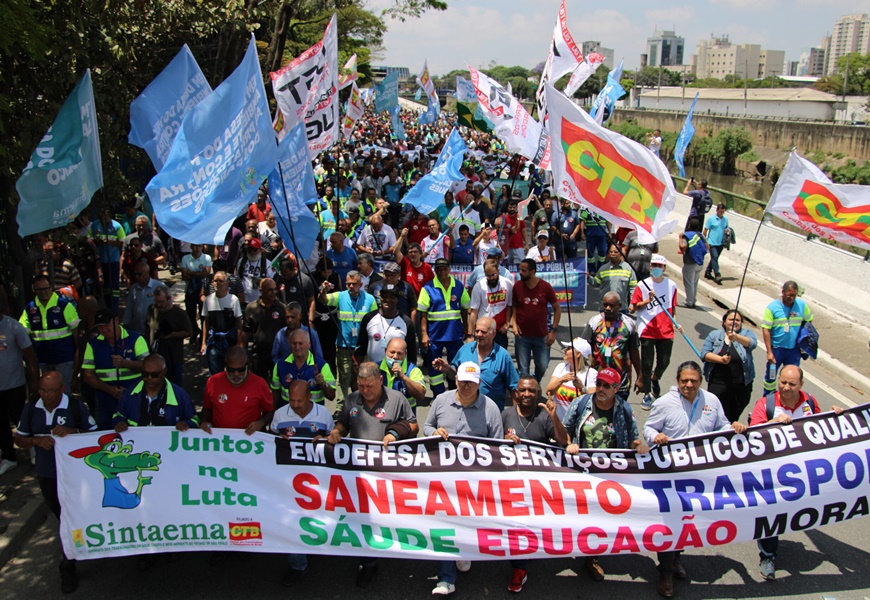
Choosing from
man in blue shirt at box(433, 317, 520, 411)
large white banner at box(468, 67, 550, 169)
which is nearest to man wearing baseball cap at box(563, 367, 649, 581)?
man in blue shirt at box(433, 317, 520, 411)

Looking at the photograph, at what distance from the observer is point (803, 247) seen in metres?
14.4

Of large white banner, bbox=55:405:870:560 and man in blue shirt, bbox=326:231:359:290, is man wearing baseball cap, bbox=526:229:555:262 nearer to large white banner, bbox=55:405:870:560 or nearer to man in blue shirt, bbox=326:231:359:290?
man in blue shirt, bbox=326:231:359:290

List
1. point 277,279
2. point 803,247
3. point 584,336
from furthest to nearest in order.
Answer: point 803,247, point 277,279, point 584,336

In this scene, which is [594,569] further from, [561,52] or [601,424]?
[561,52]

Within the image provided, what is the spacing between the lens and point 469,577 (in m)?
5.34

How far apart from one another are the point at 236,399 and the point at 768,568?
13.0ft

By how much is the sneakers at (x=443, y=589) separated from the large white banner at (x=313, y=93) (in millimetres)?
5569

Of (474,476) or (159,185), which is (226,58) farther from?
(474,476)

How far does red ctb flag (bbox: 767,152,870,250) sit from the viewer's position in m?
6.01

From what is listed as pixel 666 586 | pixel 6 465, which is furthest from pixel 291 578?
pixel 6 465

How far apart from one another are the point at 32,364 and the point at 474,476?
4.07 metres

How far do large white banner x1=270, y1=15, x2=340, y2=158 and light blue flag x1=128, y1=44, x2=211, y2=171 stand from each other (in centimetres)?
149

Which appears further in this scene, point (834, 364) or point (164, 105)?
point (834, 364)

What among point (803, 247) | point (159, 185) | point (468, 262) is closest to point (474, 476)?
point (159, 185)
